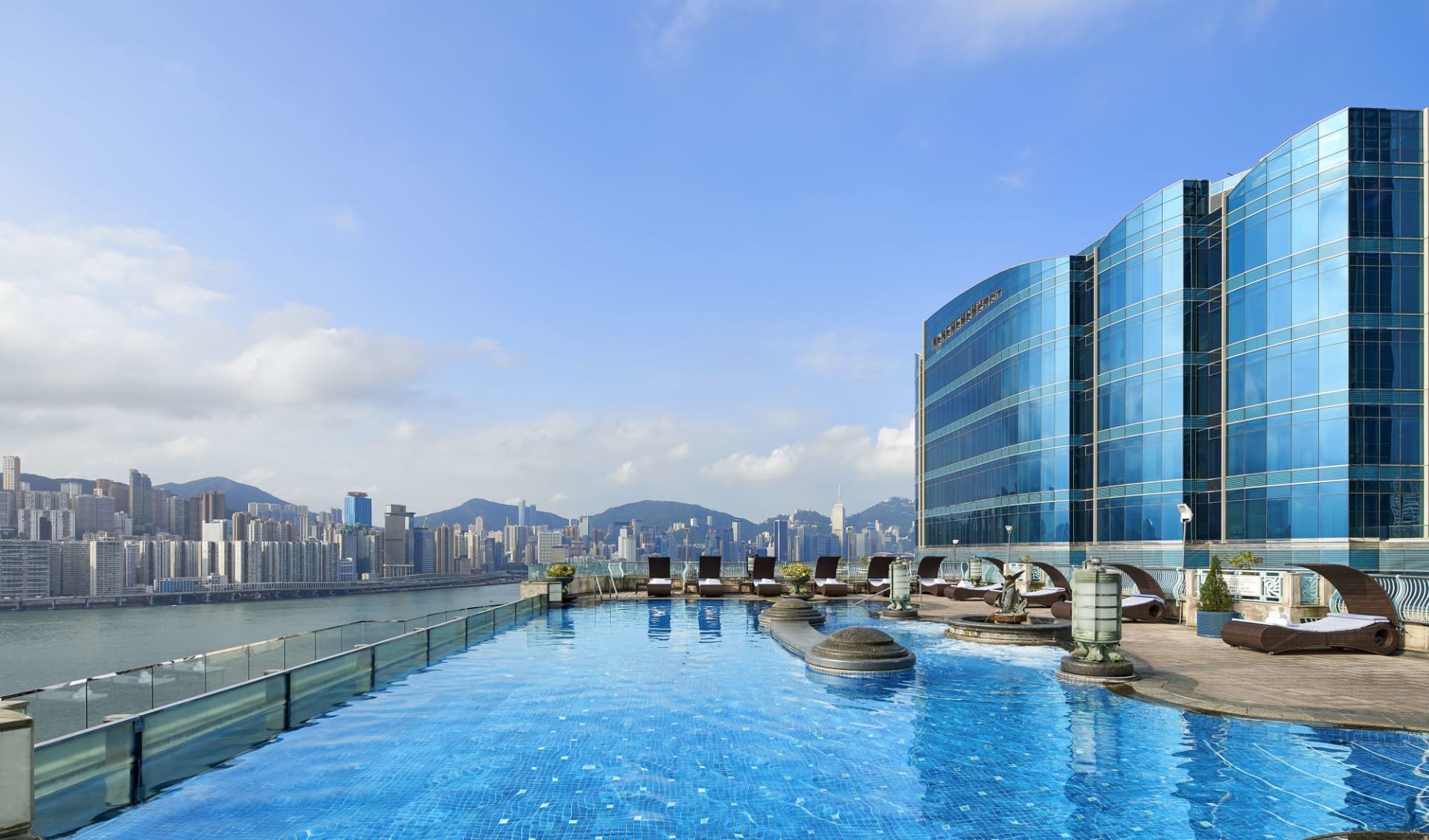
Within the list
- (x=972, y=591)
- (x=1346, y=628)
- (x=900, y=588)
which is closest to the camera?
(x=1346, y=628)

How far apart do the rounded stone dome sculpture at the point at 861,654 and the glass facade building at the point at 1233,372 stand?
24.2 m

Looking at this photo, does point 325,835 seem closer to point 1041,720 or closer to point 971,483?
point 1041,720

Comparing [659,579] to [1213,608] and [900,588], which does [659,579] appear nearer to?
[900,588]

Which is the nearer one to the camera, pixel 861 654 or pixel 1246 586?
pixel 861 654

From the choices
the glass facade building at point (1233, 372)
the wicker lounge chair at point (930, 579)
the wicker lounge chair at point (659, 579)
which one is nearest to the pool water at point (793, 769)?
the wicker lounge chair at point (659, 579)

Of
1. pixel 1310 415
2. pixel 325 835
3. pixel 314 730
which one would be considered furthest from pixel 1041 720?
pixel 1310 415

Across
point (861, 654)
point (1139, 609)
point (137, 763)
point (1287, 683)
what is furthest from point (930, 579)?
point (137, 763)

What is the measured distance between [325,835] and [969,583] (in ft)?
85.7

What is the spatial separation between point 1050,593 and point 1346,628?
33.6 feet

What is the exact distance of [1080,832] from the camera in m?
6.43

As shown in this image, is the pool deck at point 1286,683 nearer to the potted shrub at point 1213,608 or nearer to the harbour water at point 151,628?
the potted shrub at point 1213,608

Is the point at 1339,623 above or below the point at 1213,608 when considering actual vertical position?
above

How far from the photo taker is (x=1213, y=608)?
16.8m

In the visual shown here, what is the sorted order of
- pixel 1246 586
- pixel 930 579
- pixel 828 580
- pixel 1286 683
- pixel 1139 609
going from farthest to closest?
pixel 930 579 → pixel 828 580 → pixel 1139 609 → pixel 1246 586 → pixel 1286 683
